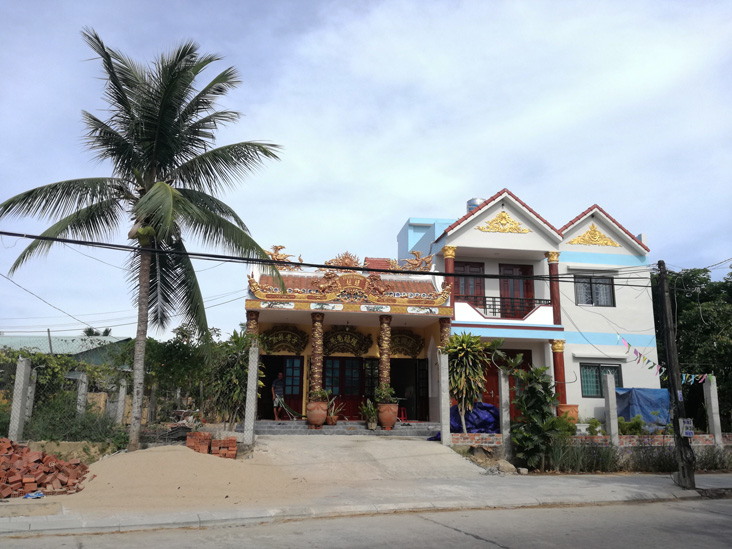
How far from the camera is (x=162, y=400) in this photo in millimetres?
16656

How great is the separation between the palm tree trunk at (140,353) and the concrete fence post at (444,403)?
7.02m

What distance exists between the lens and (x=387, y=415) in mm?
16344

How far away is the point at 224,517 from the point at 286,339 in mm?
11967

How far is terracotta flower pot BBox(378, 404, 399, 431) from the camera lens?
16.3 meters

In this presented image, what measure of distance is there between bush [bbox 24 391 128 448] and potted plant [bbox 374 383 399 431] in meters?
6.70

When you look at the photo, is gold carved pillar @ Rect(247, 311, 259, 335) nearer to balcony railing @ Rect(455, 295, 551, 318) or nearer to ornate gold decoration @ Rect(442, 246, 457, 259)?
ornate gold decoration @ Rect(442, 246, 457, 259)

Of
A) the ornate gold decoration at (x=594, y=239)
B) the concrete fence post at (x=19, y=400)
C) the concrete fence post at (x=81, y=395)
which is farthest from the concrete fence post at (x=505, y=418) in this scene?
the concrete fence post at (x=19, y=400)

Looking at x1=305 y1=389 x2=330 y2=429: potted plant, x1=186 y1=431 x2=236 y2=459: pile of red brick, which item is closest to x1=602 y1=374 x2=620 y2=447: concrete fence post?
x1=305 y1=389 x2=330 y2=429: potted plant

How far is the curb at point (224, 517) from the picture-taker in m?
7.29

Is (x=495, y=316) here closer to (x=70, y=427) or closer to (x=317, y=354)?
(x=317, y=354)

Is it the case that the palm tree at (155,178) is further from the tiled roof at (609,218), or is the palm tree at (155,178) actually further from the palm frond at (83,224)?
the tiled roof at (609,218)

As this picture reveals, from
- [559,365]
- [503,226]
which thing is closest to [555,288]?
[559,365]

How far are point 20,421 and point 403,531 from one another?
360 inches

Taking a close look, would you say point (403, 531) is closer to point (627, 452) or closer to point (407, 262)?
point (627, 452)
